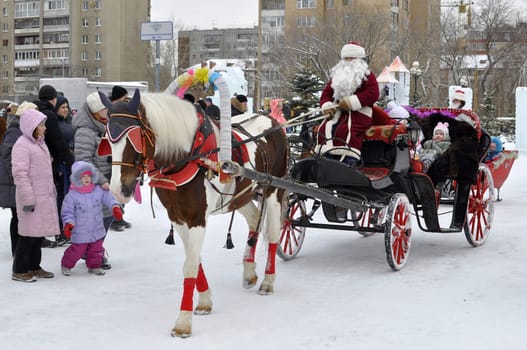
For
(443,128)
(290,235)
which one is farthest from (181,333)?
(443,128)

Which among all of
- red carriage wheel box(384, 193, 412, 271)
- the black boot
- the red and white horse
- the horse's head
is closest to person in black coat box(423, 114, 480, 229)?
the black boot

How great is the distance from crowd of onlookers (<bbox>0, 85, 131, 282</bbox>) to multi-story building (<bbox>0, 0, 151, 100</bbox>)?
2358 inches

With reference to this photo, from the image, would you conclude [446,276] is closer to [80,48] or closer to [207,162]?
[207,162]

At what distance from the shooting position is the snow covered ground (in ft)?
16.9

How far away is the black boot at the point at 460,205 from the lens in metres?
8.19

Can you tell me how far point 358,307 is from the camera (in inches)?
238

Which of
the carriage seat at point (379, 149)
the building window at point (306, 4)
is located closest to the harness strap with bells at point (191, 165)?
the carriage seat at point (379, 149)

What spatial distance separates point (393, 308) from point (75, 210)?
132 inches

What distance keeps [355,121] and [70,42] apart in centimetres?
6901

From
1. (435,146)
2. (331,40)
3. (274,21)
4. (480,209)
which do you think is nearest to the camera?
(480,209)

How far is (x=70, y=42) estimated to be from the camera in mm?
72062

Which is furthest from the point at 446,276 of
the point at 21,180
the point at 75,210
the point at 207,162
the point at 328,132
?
the point at 21,180

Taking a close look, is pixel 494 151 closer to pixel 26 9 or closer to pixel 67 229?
pixel 67 229

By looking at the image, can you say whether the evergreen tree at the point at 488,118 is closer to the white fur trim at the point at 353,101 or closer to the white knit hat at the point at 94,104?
the white fur trim at the point at 353,101
